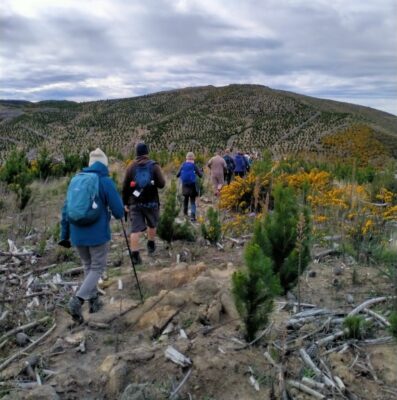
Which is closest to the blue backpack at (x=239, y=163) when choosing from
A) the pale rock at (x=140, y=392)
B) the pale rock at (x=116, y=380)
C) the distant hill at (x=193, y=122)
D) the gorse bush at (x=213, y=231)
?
the gorse bush at (x=213, y=231)

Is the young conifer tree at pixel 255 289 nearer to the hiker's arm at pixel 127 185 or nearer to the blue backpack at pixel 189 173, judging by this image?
the hiker's arm at pixel 127 185

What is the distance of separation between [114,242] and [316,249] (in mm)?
3265

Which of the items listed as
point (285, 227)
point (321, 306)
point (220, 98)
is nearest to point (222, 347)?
point (321, 306)

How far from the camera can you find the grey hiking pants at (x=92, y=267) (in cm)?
452

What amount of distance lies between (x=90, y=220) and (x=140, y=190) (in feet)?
6.02

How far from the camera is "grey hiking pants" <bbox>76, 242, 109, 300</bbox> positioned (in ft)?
14.8

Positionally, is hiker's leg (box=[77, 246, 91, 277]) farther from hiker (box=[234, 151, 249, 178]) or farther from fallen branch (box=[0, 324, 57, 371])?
hiker (box=[234, 151, 249, 178])

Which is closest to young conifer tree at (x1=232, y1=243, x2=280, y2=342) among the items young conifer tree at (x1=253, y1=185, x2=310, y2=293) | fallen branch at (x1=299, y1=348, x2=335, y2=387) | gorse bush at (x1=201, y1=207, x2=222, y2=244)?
fallen branch at (x1=299, y1=348, x2=335, y2=387)

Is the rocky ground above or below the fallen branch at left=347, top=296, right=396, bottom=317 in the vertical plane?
below

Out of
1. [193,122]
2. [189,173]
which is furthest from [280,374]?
[193,122]

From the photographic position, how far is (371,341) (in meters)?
3.58

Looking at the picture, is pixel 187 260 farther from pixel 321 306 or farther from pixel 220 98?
pixel 220 98

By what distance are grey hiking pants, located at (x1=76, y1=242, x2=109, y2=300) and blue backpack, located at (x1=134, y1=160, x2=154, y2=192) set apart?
1.63 meters

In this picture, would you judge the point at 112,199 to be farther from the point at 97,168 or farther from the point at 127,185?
the point at 127,185
